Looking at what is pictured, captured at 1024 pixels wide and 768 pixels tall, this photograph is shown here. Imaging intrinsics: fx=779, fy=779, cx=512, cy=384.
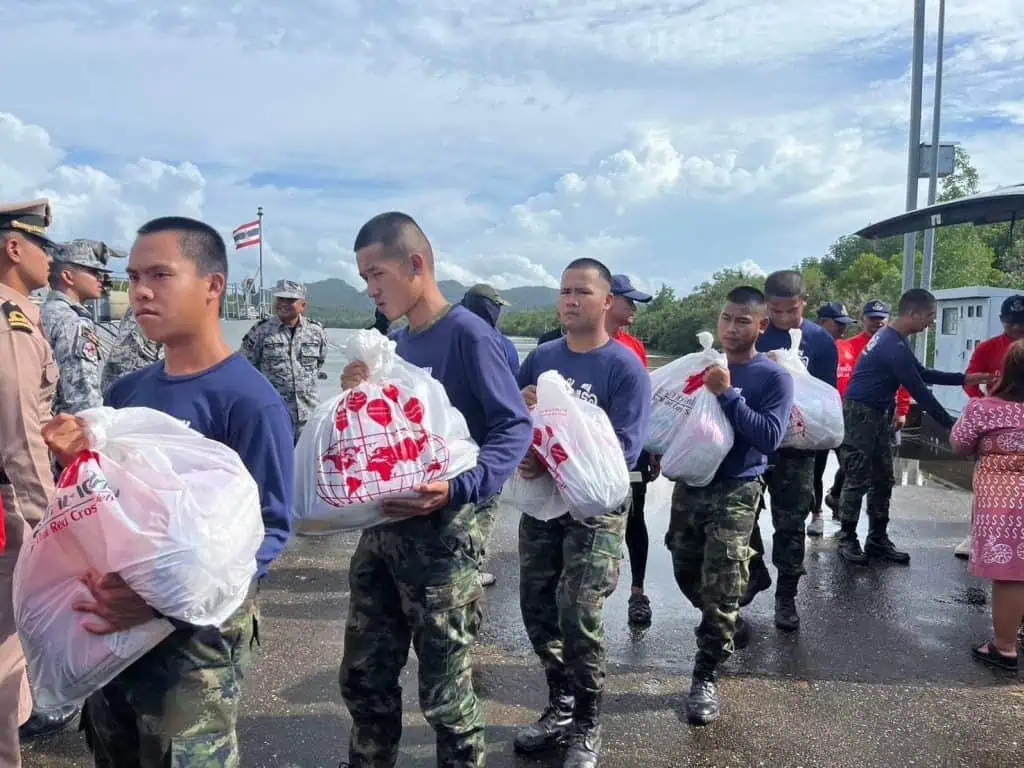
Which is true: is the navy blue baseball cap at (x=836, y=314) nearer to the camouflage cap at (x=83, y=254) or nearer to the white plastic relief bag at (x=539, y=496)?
the white plastic relief bag at (x=539, y=496)

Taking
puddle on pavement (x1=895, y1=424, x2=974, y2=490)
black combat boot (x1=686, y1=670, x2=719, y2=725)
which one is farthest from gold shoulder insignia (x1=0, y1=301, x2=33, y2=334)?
puddle on pavement (x1=895, y1=424, x2=974, y2=490)

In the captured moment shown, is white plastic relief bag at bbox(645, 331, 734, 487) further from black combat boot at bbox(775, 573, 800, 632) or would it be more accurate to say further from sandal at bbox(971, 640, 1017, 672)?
sandal at bbox(971, 640, 1017, 672)

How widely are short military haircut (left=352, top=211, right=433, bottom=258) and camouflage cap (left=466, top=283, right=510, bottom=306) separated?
3289 millimetres

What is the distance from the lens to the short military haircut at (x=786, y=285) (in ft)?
16.2

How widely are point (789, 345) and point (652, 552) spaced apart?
1.98m

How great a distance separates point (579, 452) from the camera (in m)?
2.94

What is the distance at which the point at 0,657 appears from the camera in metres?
2.41

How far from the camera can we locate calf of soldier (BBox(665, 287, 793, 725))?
3.42 m

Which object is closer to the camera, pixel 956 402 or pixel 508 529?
pixel 508 529

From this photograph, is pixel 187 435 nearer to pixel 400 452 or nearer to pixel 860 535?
pixel 400 452

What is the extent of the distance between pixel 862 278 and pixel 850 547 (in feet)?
162

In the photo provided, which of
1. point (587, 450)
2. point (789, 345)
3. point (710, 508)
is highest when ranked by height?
point (789, 345)

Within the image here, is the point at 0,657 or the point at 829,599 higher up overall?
the point at 0,657

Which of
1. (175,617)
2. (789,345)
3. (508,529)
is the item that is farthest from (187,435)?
(508,529)
